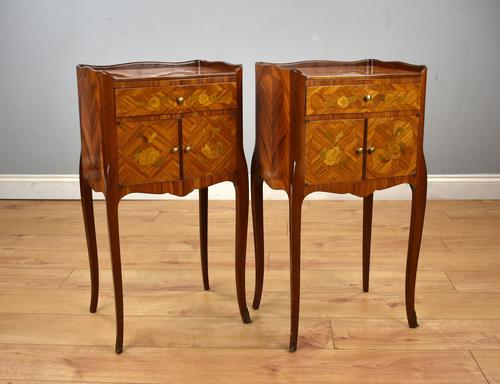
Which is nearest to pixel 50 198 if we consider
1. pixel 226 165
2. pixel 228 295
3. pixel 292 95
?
pixel 228 295

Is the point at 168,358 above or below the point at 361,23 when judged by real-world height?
below

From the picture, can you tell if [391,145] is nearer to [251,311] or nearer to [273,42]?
[251,311]

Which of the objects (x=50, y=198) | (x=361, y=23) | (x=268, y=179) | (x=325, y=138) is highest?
(x=361, y=23)

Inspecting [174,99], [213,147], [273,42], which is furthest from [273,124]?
[273,42]

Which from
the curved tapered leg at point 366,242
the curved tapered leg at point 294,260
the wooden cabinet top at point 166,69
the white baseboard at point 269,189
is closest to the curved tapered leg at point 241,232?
the curved tapered leg at point 294,260

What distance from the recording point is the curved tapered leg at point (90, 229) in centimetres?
227

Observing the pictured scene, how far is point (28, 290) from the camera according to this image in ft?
8.39

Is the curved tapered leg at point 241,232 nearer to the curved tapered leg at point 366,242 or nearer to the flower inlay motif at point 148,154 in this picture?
the flower inlay motif at point 148,154

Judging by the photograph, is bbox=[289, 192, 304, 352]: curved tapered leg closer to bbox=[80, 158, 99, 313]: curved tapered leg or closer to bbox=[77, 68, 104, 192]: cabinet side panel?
bbox=[77, 68, 104, 192]: cabinet side panel

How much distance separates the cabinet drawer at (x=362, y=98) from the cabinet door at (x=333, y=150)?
0.12 feet

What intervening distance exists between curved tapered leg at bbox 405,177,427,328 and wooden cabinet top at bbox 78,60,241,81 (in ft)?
2.08

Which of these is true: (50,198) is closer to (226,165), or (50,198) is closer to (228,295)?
(228,295)

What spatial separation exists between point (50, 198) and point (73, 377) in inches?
73.3

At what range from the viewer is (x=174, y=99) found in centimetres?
199
